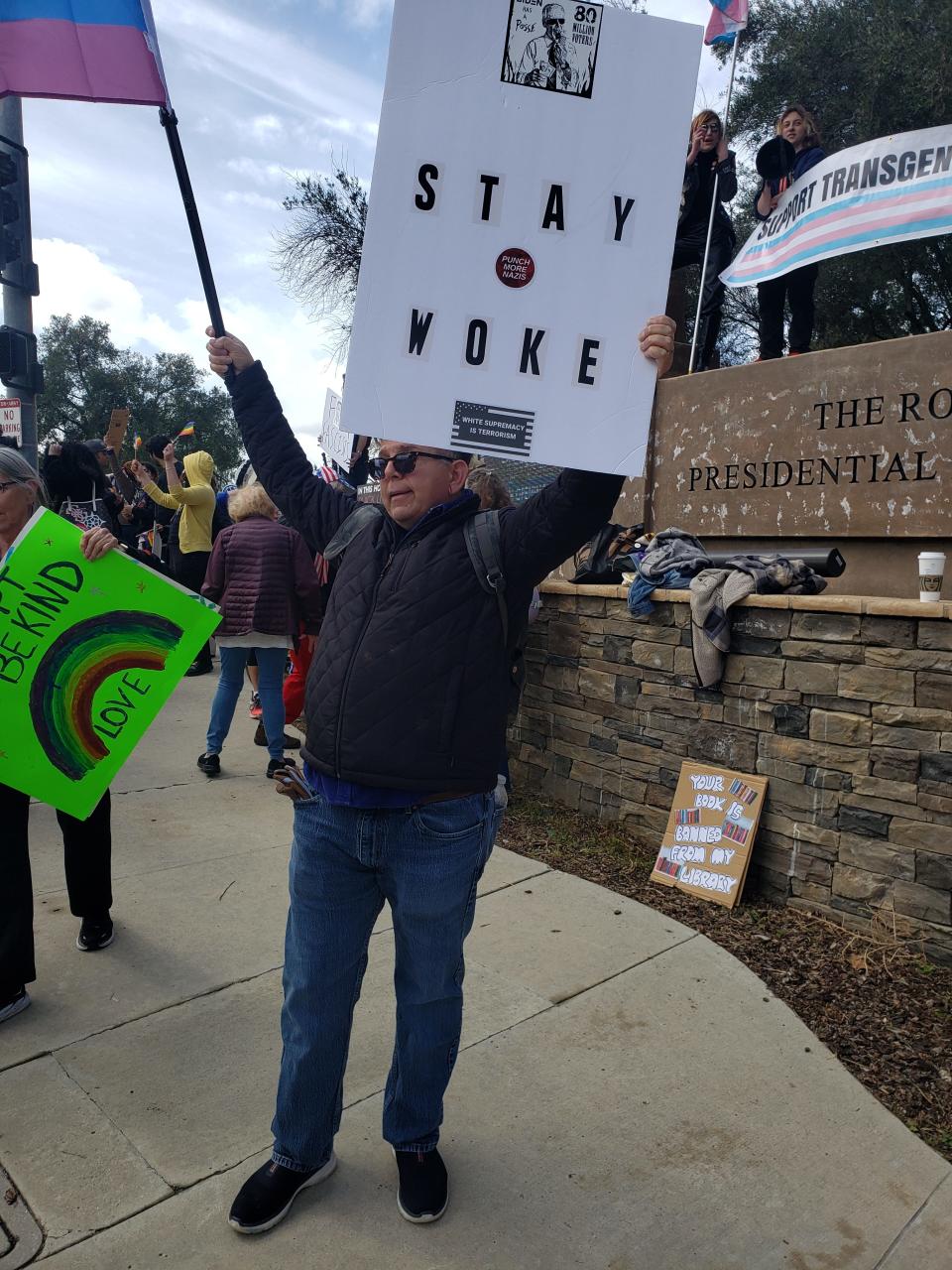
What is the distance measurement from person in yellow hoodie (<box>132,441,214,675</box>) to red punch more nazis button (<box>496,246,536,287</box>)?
20.4ft

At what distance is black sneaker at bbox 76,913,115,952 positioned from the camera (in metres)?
3.52

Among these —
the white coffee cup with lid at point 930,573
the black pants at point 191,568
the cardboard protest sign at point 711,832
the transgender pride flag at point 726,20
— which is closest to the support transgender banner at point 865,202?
the white coffee cup with lid at point 930,573

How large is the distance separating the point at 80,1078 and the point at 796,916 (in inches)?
108

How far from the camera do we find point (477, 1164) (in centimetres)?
243

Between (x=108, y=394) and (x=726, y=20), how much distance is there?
35.5m

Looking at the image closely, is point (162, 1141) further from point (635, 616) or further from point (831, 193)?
point (831, 193)

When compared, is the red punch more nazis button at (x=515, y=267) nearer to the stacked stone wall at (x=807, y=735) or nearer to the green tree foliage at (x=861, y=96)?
the stacked stone wall at (x=807, y=735)

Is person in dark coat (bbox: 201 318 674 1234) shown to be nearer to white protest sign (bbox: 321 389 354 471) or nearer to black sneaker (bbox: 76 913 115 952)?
black sneaker (bbox: 76 913 115 952)

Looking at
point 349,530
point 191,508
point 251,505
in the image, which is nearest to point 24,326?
point 191,508

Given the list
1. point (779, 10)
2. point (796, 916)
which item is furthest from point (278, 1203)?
point (779, 10)

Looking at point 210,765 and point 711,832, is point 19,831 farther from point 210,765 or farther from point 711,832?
point 210,765

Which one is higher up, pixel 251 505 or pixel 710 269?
pixel 710 269

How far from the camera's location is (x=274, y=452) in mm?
2527

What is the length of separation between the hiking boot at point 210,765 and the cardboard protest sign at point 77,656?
9.81ft
